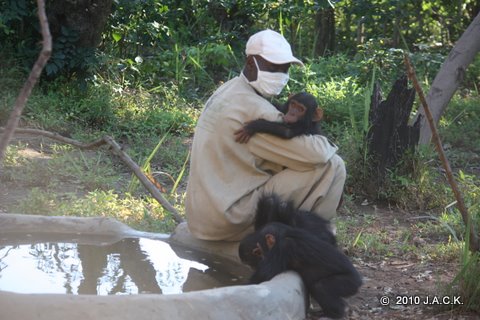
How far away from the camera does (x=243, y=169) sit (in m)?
4.80

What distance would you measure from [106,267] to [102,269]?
0.11ft

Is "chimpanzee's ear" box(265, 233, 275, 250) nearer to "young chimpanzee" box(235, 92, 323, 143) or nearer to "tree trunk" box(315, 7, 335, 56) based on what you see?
"young chimpanzee" box(235, 92, 323, 143)

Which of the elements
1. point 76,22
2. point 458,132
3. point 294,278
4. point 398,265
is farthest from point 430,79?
point 294,278

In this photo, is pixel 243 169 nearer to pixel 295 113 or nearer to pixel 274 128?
pixel 274 128

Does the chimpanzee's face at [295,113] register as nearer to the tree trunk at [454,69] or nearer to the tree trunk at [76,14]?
the tree trunk at [454,69]

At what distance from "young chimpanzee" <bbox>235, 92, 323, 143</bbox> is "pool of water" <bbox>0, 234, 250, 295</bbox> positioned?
2.54 feet

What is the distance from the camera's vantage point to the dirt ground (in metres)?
4.52

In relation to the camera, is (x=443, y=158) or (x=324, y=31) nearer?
(x=443, y=158)

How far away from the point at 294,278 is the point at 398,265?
5.63 feet

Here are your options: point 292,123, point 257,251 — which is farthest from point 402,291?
point 292,123

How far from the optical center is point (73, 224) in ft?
16.5

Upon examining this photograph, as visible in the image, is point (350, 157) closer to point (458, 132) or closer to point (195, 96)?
point (458, 132)

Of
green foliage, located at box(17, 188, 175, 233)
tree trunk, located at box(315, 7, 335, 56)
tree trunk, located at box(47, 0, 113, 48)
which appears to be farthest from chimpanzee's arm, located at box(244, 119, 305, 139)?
tree trunk, located at box(315, 7, 335, 56)

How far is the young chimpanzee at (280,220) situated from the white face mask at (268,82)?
0.61 m
